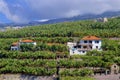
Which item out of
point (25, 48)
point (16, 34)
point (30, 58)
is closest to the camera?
point (30, 58)

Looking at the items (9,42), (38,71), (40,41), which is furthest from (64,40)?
(38,71)

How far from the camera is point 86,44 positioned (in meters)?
75.5

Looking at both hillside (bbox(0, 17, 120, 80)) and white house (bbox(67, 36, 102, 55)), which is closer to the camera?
hillside (bbox(0, 17, 120, 80))

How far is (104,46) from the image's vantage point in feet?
235

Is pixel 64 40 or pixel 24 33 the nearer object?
pixel 64 40

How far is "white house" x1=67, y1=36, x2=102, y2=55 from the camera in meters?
73.4

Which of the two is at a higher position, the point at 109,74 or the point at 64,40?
the point at 64,40

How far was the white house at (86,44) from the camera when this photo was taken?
73438mm

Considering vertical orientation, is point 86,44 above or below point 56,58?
above

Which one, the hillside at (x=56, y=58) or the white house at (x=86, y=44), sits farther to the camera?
the white house at (x=86, y=44)

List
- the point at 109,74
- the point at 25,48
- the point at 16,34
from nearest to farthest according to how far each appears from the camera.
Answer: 1. the point at 109,74
2. the point at 25,48
3. the point at 16,34

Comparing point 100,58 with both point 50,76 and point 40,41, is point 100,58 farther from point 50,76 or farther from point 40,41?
point 40,41

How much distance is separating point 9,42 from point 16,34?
11.3 m

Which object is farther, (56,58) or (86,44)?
(86,44)
